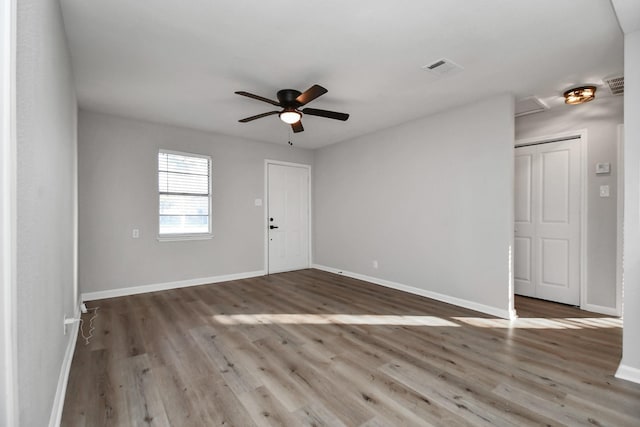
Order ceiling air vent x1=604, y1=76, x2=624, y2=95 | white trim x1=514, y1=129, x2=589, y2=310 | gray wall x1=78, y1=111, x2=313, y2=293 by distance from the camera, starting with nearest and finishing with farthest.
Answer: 1. ceiling air vent x1=604, y1=76, x2=624, y2=95
2. white trim x1=514, y1=129, x2=589, y2=310
3. gray wall x1=78, y1=111, x2=313, y2=293

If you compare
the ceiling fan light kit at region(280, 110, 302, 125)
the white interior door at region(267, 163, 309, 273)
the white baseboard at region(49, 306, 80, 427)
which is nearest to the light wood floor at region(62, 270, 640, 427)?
the white baseboard at region(49, 306, 80, 427)

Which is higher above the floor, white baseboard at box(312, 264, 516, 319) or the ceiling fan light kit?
the ceiling fan light kit

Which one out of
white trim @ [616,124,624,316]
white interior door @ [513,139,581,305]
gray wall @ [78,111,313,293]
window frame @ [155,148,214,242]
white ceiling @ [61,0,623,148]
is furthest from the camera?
window frame @ [155,148,214,242]

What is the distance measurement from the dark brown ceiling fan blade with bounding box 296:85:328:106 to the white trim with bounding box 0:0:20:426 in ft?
6.71

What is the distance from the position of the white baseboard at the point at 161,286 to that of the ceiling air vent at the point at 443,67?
4.23 m

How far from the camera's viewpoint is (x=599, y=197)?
356 cm

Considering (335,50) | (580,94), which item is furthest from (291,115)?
(580,94)

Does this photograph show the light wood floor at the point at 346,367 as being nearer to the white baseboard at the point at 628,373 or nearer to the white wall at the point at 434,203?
the white baseboard at the point at 628,373

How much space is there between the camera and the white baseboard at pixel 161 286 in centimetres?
404

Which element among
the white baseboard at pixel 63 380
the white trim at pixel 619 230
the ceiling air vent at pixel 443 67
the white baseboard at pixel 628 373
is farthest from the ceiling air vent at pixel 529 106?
the white baseboard at pixel 63 380

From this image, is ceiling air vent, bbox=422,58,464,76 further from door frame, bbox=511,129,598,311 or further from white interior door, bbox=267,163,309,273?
white interior door, bbox=267,163,309,273

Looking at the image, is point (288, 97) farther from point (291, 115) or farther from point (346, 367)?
point (346, 367)

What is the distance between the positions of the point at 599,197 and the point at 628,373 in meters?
2.25

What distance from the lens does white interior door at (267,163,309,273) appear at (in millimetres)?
5734
